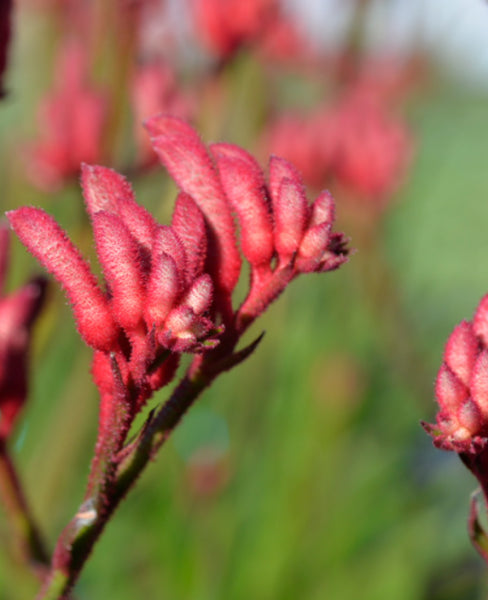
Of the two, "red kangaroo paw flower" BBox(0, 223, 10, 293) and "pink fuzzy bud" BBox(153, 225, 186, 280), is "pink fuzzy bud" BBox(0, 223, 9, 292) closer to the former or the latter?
"red kangaroo paw flower" BBox(0, 223, 10, 293)

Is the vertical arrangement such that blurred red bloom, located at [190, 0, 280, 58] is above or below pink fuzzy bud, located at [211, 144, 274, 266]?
above

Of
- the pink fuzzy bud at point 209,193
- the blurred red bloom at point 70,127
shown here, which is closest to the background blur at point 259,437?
the blurred red bloom at point 70,127

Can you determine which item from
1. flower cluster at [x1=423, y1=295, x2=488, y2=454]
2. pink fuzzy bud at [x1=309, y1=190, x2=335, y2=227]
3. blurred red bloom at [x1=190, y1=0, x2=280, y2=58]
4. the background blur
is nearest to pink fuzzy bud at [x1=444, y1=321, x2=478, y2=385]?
flower cluster at [x1=423, y1=295, x2=488, y2=454]

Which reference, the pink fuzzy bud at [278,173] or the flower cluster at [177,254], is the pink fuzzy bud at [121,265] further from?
the pink fuzzy bud at [278,173]

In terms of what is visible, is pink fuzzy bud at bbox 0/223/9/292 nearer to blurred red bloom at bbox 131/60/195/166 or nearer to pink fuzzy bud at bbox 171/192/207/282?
pink fuzzy bud at bbox 171/192/207/282

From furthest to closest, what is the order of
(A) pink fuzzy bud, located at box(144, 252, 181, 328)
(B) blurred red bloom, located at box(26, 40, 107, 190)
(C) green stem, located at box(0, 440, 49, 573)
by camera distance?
(B) blurred red bloom, located at box(26, 40, 107, 190) < (C) green stem, located at box(0, 440, 49, 573) < (A) pink fuzzy bud, located at box(144, 252, 181, 328)

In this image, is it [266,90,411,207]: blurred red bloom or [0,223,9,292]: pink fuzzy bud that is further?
[266,90,411,207]: blurred red bloom

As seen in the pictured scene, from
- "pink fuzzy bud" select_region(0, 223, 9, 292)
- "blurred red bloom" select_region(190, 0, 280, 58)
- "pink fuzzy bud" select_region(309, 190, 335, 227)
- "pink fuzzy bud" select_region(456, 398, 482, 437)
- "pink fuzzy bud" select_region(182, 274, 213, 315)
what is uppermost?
"blurred red bloom" select_region(190, 0, 280, 58)

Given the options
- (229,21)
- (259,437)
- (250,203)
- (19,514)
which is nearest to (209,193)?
(250,203)

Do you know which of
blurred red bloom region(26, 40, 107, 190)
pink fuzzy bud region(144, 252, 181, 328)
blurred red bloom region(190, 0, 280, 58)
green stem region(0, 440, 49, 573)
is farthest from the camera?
blurred red bloom region(190, 0, 280, 58)
